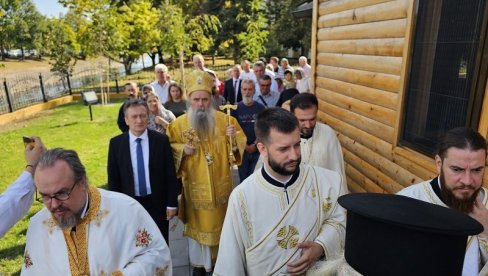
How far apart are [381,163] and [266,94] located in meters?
3.07

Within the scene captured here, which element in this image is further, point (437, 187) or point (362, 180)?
point (362, 180)

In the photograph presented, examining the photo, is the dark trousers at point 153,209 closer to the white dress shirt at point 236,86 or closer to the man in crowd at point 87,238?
the man in crowd at point 87,238

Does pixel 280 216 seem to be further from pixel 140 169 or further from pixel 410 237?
pixel 140 169

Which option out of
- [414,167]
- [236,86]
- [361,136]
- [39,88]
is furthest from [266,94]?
[39,88]

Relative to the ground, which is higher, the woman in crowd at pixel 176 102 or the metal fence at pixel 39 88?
the woman in crowd at pixel 176 102

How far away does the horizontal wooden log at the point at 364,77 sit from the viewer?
3945 mm

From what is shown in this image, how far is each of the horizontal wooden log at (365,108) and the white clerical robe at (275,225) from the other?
201cm

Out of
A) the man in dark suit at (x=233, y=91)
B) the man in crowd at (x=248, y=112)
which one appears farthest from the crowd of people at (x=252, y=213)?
the man in dark suit at (x=233, y=91)

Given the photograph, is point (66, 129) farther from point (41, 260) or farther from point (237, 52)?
point (237, 52)

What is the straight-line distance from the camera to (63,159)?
2.03 meters

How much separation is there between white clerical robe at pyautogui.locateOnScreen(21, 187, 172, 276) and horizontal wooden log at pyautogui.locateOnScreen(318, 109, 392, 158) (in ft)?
9.84

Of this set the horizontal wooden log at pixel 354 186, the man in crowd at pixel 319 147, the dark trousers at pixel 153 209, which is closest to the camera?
the man in crowd at pixel 319 147

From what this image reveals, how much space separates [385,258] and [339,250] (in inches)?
38.0

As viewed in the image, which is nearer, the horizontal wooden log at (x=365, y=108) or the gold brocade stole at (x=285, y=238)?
the gold brocade stole at (x=285, y=238)
